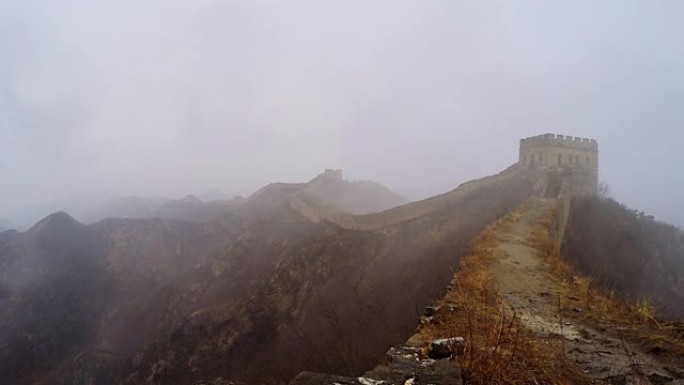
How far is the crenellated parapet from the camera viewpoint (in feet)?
84.6

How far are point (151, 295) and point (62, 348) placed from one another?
12687 mm

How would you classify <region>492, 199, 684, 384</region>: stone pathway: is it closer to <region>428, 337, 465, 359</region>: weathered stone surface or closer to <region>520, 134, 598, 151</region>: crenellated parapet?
<region>428, 337, 465, 359</region>: weathered stone surface

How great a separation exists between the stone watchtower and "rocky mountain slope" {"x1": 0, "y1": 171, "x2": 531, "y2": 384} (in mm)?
1278

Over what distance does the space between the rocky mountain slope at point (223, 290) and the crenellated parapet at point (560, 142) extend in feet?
8.30

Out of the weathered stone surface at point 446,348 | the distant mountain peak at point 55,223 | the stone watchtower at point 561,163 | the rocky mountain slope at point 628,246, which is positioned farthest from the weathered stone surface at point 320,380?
the distant mountain peak at point 55,223

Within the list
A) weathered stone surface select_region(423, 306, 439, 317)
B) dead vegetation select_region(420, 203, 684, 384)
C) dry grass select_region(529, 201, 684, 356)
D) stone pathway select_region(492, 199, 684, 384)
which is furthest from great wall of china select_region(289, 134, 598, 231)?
weathered stone surface select_region(423, 306, 439, 317)

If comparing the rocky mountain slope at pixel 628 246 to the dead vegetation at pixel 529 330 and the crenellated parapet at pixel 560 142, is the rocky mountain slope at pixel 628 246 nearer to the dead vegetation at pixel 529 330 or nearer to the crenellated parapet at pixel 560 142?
the crenellated parapet at pixel 560 142

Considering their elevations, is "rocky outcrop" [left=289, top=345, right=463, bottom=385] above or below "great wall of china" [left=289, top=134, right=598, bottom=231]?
below

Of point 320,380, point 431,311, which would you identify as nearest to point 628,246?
point 431,311

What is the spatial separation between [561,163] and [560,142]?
128cm

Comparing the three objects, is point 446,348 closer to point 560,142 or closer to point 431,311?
point 431,311

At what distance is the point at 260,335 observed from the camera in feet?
102

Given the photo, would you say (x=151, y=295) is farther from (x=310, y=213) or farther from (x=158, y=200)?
(x=158, y=200)

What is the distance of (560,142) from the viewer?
85.2 feet
